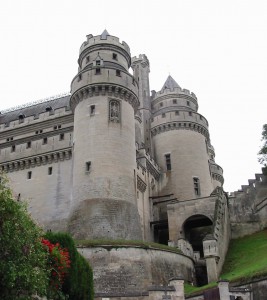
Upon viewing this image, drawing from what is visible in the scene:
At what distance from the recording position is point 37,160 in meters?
41.5

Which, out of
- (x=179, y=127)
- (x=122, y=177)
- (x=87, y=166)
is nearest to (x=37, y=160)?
(x=87, y=166)

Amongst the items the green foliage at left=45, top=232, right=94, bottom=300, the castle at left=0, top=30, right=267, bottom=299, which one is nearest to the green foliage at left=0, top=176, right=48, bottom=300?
the green foliage at left=45, top=232, right=94, bottom=300

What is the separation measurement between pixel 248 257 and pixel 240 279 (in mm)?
9523

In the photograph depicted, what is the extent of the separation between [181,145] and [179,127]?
238 cm

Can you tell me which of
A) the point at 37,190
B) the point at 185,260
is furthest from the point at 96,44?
the point at 185,260

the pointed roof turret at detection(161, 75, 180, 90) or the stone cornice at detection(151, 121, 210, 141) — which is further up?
the pointed roof turret at detection(161, 75, 180, 90)

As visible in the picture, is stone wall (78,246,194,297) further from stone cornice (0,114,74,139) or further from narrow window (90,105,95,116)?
stone cornice (0,114,74,139)

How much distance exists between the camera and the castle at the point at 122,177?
1224 inches

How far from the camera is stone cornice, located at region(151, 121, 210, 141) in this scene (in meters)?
50.3

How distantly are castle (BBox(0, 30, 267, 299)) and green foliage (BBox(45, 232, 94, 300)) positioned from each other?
4020 millimetres

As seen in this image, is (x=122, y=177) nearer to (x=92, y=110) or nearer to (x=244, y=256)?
(x=92, y=110)

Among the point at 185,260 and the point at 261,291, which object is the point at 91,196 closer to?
the point at 185,260

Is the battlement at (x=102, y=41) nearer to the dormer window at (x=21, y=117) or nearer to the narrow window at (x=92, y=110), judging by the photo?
the narrow window at (x=92, y=110)

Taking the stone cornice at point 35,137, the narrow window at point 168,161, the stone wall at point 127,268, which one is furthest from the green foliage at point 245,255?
the stone cornice at point 35,137
